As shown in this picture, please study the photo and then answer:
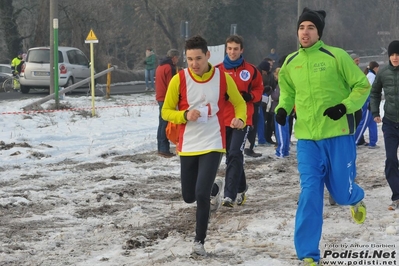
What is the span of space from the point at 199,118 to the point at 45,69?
20314 mm

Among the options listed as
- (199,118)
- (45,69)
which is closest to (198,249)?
(199,118)

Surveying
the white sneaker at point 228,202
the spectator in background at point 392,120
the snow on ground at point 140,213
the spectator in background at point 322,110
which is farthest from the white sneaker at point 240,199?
the spectator in background at point 322,110

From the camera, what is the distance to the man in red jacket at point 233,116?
336 inches

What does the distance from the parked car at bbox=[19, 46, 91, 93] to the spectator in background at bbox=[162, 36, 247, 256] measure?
64.9ft

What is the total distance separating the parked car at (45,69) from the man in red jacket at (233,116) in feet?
57.4

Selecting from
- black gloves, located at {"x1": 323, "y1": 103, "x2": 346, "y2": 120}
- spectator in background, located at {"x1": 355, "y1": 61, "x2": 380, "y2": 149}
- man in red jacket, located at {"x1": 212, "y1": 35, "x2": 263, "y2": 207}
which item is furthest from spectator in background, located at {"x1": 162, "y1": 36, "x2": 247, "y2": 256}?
spectator in background, located at {"x1": 355, "y1": 61, "x2": 380, "y2": 149}

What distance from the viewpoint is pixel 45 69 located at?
26.0 m

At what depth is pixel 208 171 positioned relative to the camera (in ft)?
21.1

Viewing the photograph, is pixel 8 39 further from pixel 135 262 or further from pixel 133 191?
pixel 135 262

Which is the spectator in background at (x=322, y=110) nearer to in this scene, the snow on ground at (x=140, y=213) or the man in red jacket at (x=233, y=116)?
the snow on ground at (x=140, y=213)

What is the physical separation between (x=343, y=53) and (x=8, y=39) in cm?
3673

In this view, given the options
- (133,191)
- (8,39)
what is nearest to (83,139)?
(133,191)

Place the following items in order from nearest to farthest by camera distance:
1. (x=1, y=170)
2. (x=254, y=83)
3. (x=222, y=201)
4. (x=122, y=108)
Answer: (x=222, y=201) < (x=254, y=83) < (x=1, y=170) < (x=122, y=108)

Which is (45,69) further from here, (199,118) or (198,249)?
(198,249)
